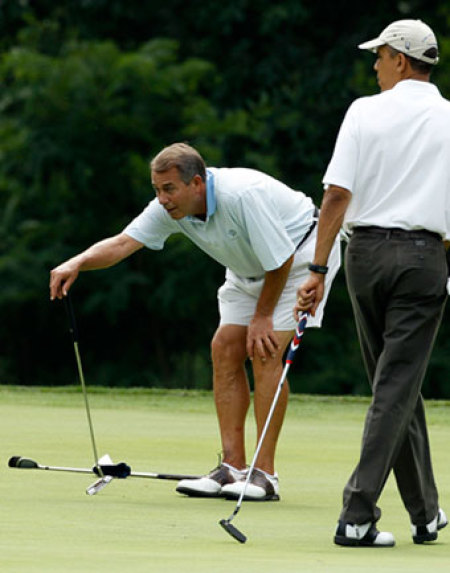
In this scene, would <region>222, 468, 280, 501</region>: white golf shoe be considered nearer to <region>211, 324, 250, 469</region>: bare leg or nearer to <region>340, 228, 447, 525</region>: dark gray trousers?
<region>211, 324, 250, 469</region>: bare leg

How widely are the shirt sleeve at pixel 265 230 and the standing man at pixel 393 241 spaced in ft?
3.90

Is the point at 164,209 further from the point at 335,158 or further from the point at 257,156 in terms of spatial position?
the point at 257,156

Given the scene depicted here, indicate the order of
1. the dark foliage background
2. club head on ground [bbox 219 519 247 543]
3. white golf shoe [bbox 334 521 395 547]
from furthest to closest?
the dark foliage background
white golf shoe [bbox 334 521 395 547]
club head on ground [bbox 219 519 247 543]

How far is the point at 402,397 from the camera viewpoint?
461 cm

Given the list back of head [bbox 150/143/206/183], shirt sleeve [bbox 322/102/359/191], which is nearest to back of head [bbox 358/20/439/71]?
shirt sleeve [bbox 322/102/359/191]

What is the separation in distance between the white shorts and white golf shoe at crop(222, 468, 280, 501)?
24.7 inches

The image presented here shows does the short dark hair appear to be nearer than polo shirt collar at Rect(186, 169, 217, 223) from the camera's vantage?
Yes

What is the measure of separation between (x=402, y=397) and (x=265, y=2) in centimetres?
2093

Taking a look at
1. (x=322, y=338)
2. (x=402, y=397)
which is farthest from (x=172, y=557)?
(x=322, y=338)

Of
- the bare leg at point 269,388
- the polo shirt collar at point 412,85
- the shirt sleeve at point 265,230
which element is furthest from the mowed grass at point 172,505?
the polo shirt collar at point 412,85

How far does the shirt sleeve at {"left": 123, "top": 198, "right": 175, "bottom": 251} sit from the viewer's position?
20.3 feet

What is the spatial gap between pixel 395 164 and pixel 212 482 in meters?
1.79

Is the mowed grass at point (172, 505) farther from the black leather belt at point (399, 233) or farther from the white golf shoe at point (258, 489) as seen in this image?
the black leather belt at point (399, 233)

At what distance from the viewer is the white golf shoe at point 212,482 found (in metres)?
5.80
